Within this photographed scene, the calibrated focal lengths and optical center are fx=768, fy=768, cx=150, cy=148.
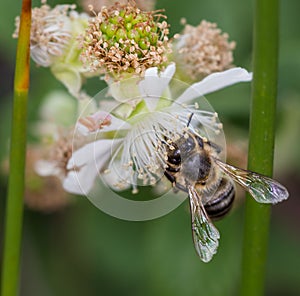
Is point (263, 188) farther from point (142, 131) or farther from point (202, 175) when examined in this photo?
point (142, 131)

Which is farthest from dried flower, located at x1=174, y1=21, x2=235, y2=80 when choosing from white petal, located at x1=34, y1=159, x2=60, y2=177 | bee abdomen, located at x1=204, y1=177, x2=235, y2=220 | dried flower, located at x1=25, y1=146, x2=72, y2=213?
dried flower, located at x1=25, y1=146, x2=72, y2=213

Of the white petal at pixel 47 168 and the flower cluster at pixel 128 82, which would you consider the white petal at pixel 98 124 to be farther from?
the white petal at pixel 47 168

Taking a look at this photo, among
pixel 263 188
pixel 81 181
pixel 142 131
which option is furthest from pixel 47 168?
pixel 263 188

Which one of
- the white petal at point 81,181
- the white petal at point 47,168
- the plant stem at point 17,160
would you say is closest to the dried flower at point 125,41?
the plant stem at point 17,160

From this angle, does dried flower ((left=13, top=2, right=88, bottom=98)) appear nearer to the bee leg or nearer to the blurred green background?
the bee leg

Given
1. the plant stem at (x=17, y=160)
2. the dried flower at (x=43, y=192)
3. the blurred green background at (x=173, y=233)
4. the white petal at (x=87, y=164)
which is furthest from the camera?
the dried flower at (x=43, y=192)

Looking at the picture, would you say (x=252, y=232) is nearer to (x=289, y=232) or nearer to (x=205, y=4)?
(x=205, y=4)

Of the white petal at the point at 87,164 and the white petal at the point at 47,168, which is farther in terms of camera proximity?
the white petal at the point at 47,168
